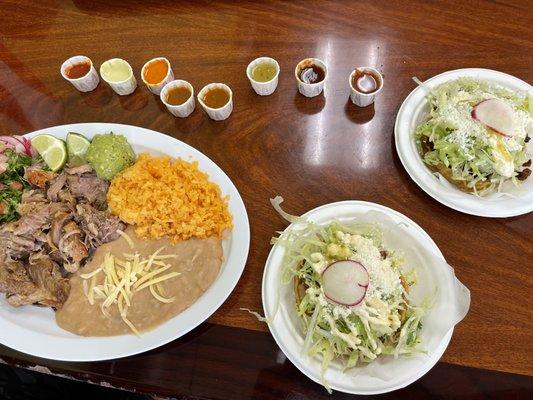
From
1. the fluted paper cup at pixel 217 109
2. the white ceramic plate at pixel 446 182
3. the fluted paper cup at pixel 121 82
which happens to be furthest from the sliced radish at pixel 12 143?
the white ceramic plate at pixel 446 182

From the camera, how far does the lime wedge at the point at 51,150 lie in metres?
2.44

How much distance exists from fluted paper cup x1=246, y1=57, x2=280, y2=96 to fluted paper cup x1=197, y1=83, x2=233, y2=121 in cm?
15

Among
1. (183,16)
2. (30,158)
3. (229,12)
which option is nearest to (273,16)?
(229,12)

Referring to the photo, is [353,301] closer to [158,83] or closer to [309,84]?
[309,84]

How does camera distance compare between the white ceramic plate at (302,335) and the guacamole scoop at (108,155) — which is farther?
the guacamole scoop at (108,155)

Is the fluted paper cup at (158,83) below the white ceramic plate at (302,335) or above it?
above

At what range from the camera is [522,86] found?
245 centimetres

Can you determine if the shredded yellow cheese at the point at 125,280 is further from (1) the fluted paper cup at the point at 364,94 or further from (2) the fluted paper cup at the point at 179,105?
(1) the fluted paper cup at the point at 364,94

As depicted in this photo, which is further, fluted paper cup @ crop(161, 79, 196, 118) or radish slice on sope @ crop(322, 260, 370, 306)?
fluted paper cup @ crop(161, 79, 196, 118)

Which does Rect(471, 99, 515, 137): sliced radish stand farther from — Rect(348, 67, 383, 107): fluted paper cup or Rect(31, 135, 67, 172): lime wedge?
Rect(31, 135, 67, 172): lime wedge

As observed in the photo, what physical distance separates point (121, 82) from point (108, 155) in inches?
21.0

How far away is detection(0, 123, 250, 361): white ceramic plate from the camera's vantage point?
6.61ft

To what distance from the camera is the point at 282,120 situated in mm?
2613

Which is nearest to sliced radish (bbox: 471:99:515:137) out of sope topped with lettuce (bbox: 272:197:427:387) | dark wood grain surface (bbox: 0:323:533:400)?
sope topped with lettuce (bbox: 272:197:427:387)
